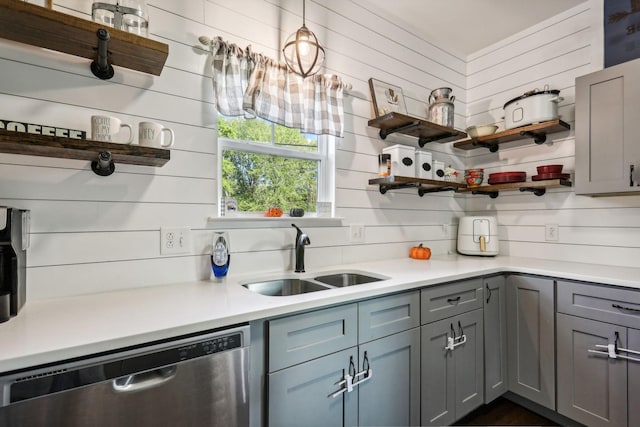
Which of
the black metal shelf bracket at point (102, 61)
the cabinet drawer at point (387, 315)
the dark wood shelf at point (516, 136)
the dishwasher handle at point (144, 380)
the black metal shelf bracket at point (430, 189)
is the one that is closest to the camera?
the dishwasher handle at point (144, 380)

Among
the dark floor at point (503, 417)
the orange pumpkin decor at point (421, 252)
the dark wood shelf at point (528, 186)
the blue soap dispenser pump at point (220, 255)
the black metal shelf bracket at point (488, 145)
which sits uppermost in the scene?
the black metal shelf bracket at point (488, 145)

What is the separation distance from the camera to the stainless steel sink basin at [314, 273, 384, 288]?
1.93 meters

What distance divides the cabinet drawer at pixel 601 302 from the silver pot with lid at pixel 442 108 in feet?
4.32

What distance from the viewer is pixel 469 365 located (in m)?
1.94

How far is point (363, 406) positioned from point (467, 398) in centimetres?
82

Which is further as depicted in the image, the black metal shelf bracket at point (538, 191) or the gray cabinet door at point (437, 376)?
the black metal shelf bracket at point (538, 191)

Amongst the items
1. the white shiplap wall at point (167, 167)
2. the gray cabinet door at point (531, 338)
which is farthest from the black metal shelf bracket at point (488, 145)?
the gray cabinet door at point (531, 338)

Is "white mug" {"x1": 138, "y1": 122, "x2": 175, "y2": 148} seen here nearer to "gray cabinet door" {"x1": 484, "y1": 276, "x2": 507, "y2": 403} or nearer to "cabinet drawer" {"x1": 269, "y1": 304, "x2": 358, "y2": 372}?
"cabinet drawer" {"x1": 269, "y1": 304, "x2": 358, "y2": 372}

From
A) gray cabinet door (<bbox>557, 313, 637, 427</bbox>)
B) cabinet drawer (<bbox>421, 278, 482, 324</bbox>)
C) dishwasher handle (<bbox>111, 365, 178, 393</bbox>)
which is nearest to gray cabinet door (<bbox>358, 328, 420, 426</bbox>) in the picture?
cabinet drawer (<bbox>421, 278, 482, 324</bbox>)

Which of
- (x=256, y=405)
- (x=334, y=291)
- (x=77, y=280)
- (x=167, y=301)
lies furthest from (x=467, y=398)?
(x=77, y=280)

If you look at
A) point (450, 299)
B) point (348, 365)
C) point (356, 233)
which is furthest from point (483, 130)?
point (348, 365)

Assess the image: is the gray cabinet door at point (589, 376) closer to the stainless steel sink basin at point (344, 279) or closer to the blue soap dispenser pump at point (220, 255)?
the stainless steel sink basin at point (344, 279)

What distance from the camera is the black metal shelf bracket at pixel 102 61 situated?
3.92 ft

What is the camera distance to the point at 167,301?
126 cm
